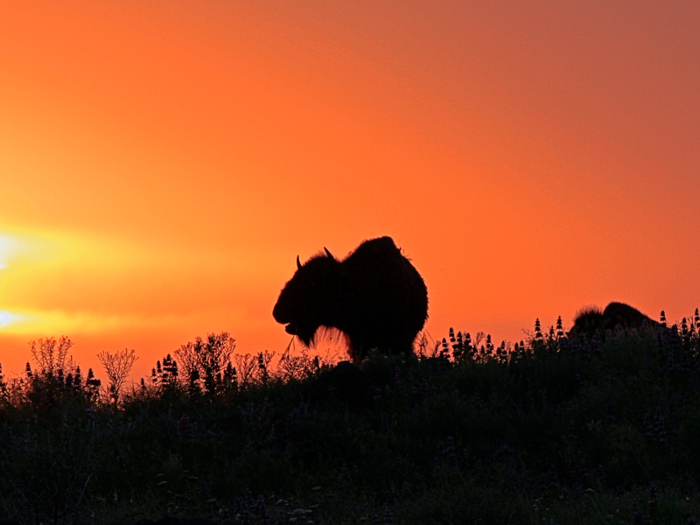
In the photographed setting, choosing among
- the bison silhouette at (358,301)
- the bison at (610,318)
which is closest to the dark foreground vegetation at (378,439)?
the bison silhouette at (358,301)

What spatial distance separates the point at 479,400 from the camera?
1102 cm

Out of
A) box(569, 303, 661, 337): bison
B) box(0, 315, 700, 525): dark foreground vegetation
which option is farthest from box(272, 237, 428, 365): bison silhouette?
box(569, 303, 661, 337): bison

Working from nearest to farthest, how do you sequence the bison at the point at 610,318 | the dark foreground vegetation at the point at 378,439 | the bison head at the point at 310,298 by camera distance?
the dark foreground vegetation at the point at 378,439 → the bison head at the point at 310,298 → the bison at the point at 610,318

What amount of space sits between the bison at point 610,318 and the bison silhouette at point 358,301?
360cm

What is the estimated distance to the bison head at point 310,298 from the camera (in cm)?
1575

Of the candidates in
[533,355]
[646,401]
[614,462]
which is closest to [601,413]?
[646,401]

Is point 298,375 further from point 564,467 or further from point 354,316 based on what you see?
point 564,467

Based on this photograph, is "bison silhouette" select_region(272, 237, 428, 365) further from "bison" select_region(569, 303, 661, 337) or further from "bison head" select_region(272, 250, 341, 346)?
"bison" select_region(569, 303, 661, 337)

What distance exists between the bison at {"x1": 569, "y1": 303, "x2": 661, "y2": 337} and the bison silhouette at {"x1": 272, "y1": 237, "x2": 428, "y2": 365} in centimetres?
360

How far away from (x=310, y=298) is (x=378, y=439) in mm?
6074

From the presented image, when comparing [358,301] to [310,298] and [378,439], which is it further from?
[378,439]

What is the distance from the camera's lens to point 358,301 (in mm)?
15617

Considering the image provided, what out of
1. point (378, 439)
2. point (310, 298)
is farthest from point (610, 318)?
point (378, 439)

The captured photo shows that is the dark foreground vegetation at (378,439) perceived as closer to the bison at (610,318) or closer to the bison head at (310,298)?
the bison head at (310,298)
